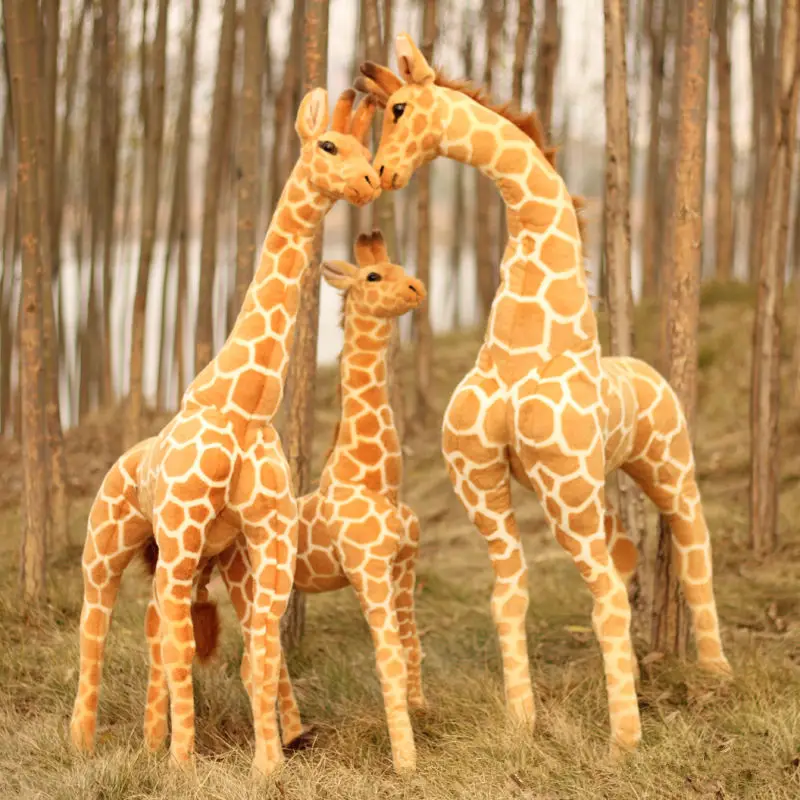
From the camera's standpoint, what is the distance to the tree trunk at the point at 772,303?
5.59 metres

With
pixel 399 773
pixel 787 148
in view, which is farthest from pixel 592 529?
pixel 787 148

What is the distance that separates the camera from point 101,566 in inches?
153

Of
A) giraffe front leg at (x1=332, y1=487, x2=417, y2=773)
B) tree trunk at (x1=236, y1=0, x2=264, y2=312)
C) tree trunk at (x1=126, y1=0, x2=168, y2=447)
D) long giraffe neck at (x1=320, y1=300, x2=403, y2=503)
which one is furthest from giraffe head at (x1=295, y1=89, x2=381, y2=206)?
tree trunk at (x1=126, y1=0, x2=168, y2=447)

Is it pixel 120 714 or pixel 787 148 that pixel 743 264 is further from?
pixel 120 714

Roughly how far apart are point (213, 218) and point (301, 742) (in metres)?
3.86

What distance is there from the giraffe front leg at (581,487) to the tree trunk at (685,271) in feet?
2.44

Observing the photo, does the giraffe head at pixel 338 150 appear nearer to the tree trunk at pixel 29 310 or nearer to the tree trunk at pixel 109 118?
the tree trunk at pixel 29 310

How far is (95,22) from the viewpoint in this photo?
326 inches

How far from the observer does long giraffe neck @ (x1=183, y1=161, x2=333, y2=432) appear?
3.62m

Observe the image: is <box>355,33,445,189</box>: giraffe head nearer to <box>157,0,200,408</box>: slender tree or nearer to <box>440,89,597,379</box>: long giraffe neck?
<box>440,89,597,379</box>: long giraffe neck

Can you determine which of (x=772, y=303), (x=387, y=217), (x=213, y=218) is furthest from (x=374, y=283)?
(x=213, y=218)

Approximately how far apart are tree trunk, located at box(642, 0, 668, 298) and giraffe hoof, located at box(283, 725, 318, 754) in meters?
6.71

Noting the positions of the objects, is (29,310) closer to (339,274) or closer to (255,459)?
(339,274)

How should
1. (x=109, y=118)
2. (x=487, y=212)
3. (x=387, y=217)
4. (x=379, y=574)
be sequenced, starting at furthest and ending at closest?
1. (x=487, y=212)
2. (x=109, y=118)
3. (x=387, y=217)
4. (x=379, y=574)
